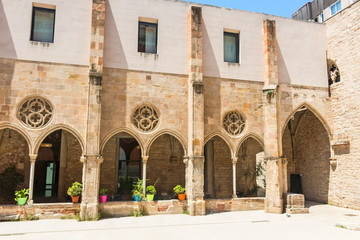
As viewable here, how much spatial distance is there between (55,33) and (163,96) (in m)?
4.86

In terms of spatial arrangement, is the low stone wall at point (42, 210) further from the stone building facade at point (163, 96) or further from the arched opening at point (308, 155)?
the arched opening at point (308, 155)

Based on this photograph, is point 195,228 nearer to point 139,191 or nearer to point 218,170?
point 139,191

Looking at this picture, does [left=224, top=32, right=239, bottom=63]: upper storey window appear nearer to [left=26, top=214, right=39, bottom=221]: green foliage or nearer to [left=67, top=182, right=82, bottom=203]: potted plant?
[left=67, top=182, right=82, bottom=203]: potted plant

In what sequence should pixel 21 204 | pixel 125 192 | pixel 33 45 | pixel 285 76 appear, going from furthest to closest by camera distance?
pixel 125 192, pixel 285 76, pixel 33 45, pixel 21 204

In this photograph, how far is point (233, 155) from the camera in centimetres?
1302

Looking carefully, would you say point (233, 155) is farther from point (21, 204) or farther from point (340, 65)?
point (21, 204)

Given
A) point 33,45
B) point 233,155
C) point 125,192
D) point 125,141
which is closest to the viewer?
point 33,45

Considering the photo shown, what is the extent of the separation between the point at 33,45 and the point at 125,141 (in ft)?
22.3

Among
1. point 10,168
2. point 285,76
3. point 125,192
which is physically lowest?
point 125,192

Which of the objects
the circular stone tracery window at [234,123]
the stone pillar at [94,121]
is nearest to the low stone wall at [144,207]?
the stone pillar at [94,121]

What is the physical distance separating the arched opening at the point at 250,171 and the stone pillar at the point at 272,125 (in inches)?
146

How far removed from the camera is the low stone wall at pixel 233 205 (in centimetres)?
1229

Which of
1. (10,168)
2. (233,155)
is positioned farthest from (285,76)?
(10,168)

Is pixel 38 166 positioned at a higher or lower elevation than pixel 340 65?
lower
